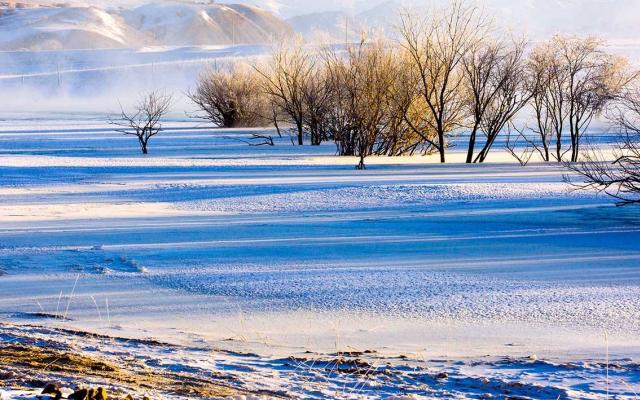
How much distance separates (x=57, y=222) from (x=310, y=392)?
12.2 meters

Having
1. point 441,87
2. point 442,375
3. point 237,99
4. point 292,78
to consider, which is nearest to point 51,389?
point 442,375

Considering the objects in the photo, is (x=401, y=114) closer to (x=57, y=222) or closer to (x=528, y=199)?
(x=528, y=199)

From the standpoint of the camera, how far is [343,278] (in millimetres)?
11203

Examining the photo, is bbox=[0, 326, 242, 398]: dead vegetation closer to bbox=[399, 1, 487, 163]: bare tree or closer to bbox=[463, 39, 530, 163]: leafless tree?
bbox=[399, 1, 487, 163]: bare tree

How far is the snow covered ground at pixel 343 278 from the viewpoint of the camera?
6.16m

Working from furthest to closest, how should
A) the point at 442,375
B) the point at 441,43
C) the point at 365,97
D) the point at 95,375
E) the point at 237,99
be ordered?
the point at 237,99, the point at 441,43, the point at 365,97, the point at 442,375, the point at 95,375

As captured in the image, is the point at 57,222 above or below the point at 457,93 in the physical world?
below

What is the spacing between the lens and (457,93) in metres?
35.2

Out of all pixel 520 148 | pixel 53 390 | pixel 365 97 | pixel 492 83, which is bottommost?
pixel 53 390

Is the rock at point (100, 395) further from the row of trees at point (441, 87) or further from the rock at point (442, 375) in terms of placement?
the row of trees at point (441, 87)

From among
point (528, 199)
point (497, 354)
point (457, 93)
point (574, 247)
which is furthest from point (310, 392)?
point (457, 93)

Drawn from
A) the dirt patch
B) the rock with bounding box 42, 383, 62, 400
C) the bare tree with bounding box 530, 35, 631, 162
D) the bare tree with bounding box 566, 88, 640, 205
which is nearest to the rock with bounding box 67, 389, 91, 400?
the rock with bounding box 42, 383, 62, 400

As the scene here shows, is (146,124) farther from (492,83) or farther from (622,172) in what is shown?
(622,172)

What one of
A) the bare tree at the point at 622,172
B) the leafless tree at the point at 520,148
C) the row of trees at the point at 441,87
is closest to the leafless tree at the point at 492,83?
the row of trees at the point at 441,87
